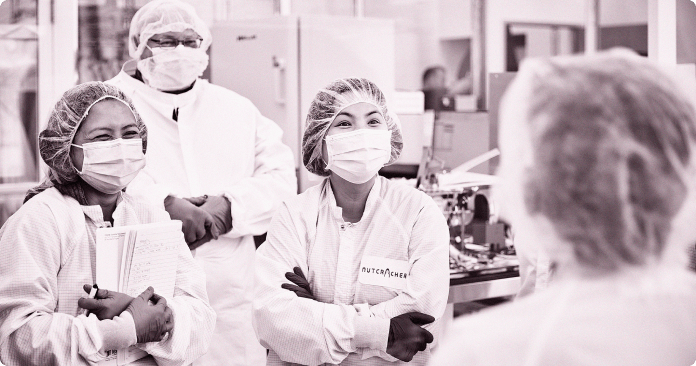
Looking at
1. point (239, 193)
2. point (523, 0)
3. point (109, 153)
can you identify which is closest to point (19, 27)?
point (239, 193)

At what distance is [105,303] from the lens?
1.78 m

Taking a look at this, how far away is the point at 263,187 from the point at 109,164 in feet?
3.28

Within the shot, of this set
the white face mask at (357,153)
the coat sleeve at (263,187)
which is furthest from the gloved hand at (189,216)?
the white face mask at (357,153)

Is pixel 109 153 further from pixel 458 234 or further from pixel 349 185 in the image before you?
pixel 458 234

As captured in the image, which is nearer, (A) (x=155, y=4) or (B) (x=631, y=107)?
(B) (x=631, y=107)

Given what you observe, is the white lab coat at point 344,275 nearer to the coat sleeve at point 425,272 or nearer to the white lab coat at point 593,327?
the coat sleeve at point 425,272

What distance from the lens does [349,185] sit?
2.23 meters

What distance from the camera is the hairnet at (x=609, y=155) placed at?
3.13ft

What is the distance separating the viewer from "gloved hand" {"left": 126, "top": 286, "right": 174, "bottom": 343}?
70.9 inches

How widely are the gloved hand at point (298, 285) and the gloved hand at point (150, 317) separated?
1.02ft

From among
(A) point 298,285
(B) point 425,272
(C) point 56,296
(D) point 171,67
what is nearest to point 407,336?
(B) point 425,272

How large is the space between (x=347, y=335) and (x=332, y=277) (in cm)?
18

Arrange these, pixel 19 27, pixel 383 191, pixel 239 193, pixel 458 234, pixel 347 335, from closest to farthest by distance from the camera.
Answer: pixel 347 335
pixel 383 191
pixel 239 193
pixel 458 234
pixel 19 27

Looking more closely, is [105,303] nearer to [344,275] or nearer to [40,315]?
[40,315]
